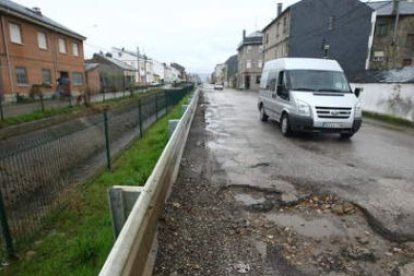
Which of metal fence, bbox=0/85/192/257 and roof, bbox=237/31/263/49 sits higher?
roof, bbox=237/31/263/49

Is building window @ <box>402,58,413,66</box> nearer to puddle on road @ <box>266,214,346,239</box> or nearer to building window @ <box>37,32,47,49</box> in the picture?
puddle on road @ <box>266,214,346,239</box>

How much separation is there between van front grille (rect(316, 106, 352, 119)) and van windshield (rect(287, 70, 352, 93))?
0.99 m

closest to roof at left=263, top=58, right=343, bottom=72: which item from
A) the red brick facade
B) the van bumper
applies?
the van bumper

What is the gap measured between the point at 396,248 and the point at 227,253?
1.96 m

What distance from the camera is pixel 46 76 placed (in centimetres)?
2478

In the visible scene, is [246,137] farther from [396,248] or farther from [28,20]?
[28,20]

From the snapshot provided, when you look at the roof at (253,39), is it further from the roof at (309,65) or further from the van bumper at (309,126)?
the van bumper at (309,126)

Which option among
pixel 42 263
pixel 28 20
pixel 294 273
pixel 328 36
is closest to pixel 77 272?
pixel 42 263

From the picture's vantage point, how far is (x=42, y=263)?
3.27 metres

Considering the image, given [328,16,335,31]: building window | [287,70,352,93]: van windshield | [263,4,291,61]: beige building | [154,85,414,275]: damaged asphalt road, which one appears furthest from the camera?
[263,4,291,61]: beige building

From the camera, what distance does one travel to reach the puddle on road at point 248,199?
4500mm

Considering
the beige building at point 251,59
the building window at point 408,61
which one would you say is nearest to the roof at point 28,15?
the building window at point 408,61

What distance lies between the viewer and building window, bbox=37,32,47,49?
932 inches

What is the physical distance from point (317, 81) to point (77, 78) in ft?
91.7
